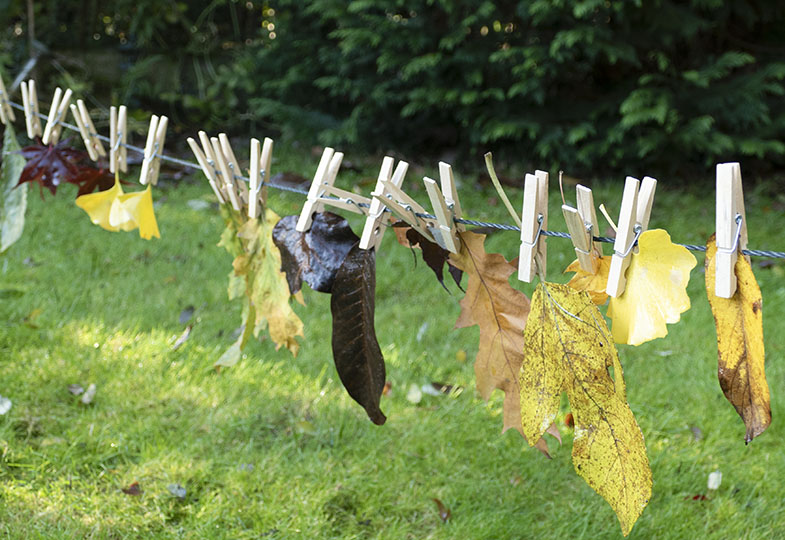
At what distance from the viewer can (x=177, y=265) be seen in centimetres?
322

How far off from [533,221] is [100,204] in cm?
91

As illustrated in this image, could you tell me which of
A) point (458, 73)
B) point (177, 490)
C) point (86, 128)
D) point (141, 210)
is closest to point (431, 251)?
point (141, 210)

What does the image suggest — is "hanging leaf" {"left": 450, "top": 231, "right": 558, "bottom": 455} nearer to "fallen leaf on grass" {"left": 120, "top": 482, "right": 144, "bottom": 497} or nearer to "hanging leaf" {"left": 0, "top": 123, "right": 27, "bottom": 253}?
"fallen leaf on grass" {"left": 120, "top": 482, "right": 144, "bottom": 497}

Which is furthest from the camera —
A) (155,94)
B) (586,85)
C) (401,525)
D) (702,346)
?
(155,94)

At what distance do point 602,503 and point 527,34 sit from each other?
130 inches

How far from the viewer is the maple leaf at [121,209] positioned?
4.19 ft

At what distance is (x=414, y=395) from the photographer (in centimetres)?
217

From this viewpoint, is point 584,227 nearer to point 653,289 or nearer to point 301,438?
point 653,289

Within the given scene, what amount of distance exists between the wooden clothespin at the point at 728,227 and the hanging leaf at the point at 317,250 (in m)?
0.49

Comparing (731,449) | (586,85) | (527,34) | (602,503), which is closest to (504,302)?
(602,503)

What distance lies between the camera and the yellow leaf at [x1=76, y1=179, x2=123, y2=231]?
4.28 feet

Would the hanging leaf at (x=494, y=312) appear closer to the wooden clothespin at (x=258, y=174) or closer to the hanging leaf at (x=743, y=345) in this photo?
the hanging leaf at (x=743, y=345)

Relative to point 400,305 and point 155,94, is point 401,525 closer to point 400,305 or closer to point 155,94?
point 400,305

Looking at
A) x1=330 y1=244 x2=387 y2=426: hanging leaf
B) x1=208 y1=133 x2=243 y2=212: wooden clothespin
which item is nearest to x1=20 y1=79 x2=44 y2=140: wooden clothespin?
Answer: x1=208 y1=133 x2=243 y2=212: wooden clothespin
